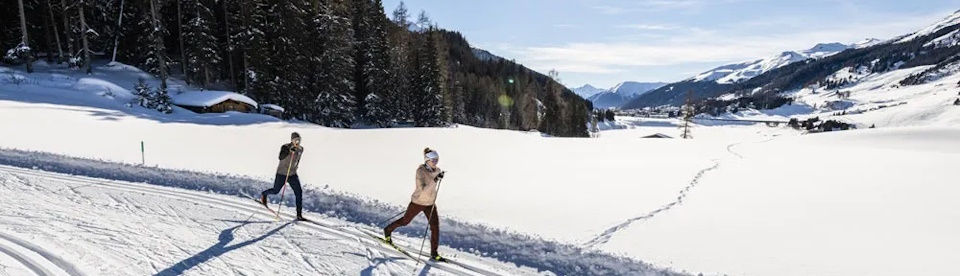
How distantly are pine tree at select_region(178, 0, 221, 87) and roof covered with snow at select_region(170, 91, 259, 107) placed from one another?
4677mm

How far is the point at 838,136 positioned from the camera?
46875 mm

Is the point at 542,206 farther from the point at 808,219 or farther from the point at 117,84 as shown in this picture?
the point at 117,84

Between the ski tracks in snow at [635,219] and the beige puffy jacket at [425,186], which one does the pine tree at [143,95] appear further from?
the ski tracks in snow at [635,219]

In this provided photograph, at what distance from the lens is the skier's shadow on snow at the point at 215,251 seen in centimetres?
749

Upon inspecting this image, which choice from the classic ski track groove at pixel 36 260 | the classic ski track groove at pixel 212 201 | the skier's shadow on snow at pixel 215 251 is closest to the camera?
the classic ski track groove at pixel 36 260

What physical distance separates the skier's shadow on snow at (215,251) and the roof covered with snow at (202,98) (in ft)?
111

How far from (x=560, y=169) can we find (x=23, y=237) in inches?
714

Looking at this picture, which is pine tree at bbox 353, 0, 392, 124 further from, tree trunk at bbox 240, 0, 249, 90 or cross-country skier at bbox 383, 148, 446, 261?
cross-country skier at bbox 383, 148, 446, 261

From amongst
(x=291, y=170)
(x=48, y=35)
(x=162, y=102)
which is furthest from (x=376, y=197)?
(x=48, y=35)

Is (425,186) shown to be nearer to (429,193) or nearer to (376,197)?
(429,193)

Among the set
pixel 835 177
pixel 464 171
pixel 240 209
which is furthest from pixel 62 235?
pixel 835 177

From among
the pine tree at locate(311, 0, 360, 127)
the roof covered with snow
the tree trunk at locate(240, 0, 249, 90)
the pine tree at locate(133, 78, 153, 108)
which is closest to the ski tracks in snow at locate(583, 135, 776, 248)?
the pine tree at locate(311, 0, 360, 127)

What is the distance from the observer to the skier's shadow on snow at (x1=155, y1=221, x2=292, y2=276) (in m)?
7.49

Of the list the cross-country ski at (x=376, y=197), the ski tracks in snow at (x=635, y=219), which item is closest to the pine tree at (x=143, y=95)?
the cross-country ski at (x=376, y=197)
